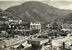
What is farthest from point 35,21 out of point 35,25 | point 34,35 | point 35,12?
point 34,35

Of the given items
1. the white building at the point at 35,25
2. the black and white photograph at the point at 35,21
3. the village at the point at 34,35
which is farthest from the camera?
the white building at the point at 35,25

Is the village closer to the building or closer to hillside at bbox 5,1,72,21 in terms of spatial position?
the building

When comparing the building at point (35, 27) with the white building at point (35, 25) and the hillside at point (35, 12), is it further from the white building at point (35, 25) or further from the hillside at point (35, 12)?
the hillside at point (35, 12)

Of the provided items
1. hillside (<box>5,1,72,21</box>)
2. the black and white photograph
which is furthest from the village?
hillside (<box>5,1,72,21</box>)

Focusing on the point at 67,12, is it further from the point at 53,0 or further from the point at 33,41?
the point at 33,41

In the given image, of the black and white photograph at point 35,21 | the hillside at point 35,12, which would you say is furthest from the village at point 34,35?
the hillside at point 35,12

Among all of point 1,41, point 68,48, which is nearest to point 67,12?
point 68,48

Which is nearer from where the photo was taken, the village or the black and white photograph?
the village
